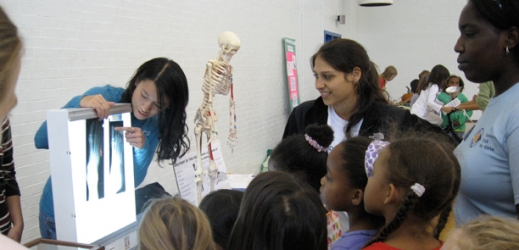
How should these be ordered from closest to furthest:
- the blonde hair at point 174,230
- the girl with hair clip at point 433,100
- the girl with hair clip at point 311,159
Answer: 1. the blonde hair at point 174,230
2. the girl with hair clip at point 311,159
3. the girl with hair clip at point 433,100

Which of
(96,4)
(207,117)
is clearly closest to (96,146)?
(207,117)

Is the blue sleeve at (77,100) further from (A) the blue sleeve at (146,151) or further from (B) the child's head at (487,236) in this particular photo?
(B) the child's head at (487,236)

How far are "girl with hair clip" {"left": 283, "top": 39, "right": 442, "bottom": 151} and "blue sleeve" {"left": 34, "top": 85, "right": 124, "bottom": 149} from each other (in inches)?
39.9

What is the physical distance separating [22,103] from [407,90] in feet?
31.1

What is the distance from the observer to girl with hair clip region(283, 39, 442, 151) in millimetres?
2199

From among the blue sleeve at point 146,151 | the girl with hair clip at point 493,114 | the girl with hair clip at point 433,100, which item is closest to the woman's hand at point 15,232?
the blue sleeve at point 146,151

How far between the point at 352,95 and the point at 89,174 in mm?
1393

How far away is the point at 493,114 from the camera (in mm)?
1347

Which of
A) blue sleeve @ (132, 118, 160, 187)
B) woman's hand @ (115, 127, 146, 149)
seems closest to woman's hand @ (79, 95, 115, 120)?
woman's hand @ (115, 127, 146, 149)

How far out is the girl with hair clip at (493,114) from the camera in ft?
4.07

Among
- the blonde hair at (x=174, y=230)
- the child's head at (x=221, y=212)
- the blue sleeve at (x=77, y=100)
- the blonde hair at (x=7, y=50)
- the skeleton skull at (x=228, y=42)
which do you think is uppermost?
the skeleton skull at (x=228, y=42)

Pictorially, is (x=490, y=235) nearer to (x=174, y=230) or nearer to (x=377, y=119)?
(x=174, y=230)

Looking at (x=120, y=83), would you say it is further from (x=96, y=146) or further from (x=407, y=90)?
(x=407, y=90)

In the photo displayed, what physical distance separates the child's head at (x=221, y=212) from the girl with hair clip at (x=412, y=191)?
0.43 metres
